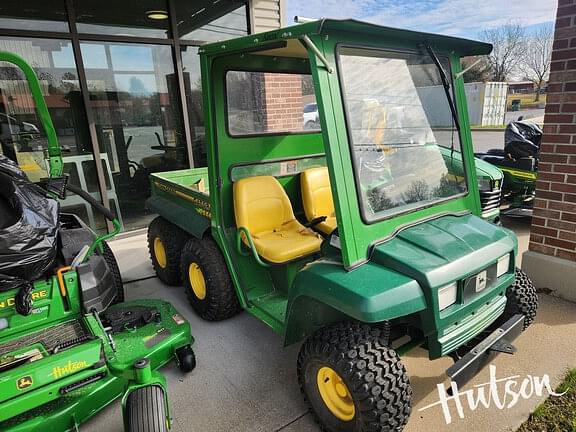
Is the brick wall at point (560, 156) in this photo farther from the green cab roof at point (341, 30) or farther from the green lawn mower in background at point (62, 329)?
the green lawn mower in background at point (62, 329)

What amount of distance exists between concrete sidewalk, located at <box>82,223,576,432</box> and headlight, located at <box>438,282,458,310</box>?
0.71 meters

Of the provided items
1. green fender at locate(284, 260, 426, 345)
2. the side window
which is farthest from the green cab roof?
green fender at locate(284, 260, 426, 345)

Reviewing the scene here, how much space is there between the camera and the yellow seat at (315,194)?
10.9 feet

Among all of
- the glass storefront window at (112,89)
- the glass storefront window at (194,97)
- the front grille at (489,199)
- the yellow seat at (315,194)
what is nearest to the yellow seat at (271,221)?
the yellow seat at (315,194)

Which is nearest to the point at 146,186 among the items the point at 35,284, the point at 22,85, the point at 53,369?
the point at 22,85

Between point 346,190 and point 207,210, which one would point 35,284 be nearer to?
point 207,210

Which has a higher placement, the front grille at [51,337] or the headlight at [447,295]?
the headlight at [447,295]

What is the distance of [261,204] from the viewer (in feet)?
9.95

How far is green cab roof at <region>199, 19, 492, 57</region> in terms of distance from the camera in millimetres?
1725

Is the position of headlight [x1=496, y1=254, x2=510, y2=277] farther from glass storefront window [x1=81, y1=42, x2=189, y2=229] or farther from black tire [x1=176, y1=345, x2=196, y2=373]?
glass storefront window [x1=81, y1=42, x2=189, y2=229]

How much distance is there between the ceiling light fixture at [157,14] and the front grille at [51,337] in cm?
414

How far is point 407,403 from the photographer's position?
5.90 feet

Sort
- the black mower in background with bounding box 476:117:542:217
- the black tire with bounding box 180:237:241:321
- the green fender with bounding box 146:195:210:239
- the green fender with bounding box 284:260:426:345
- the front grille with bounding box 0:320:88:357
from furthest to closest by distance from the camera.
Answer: the black mower in background with bounding box 476:117:542:217 → the green fender with bounding box 146:195:210:239 → the black tire with bounding box 180:237:241:321 → the front grille with bounding box 0:320:88:357 → the green fender with bounding box 284:260:426:345

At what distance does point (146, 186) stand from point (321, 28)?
4447mm
